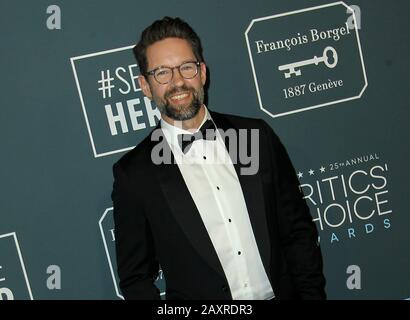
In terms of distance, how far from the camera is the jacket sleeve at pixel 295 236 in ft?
7.04

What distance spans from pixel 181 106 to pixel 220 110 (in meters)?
0.58

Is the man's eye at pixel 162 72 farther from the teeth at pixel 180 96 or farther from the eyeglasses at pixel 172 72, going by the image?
the teeth at pixel 180 96

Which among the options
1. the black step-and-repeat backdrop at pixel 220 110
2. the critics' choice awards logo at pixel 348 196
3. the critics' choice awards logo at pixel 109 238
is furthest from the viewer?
the critics' choice awards logo at pixel 348 196

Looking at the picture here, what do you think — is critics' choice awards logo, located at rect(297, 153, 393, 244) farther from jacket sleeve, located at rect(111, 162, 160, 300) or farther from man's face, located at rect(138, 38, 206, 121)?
jacket sleeve, located at rect(111, 162, 160, 300)

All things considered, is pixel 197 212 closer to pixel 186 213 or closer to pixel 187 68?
pixel 186 213

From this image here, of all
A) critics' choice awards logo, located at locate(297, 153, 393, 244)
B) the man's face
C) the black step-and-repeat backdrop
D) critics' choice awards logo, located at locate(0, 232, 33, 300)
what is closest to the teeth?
the man's face

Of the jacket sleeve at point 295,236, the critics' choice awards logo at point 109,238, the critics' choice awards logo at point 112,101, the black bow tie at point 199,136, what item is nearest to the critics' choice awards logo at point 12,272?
the critics' choice awards logo at point 109,238

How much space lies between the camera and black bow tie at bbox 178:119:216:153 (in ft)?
6.81

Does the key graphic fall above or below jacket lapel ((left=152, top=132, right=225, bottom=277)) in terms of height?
above

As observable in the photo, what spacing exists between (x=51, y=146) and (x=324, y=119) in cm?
152

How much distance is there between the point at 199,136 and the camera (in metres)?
2.09

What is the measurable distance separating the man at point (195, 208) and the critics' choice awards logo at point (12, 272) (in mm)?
716

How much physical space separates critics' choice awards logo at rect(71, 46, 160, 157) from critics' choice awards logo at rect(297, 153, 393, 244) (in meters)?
0.98
